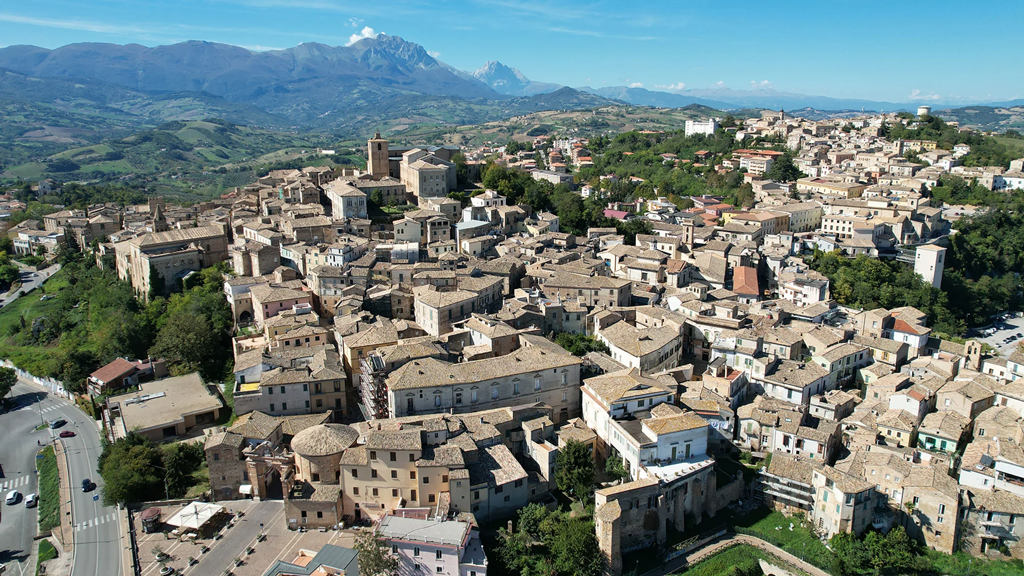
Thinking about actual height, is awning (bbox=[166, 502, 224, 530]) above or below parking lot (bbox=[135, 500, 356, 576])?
above

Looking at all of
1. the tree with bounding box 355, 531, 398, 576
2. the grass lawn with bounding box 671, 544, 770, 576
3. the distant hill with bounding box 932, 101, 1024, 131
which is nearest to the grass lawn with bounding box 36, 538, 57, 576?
the tree with bounding box 355, 531, 398, 576

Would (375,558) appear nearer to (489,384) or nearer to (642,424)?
(489,384)

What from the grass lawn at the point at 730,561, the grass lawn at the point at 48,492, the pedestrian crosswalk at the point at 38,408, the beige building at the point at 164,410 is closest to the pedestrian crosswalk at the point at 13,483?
the grass lawn at the point at 48,492

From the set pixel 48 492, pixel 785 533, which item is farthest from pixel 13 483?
pixel 785 533

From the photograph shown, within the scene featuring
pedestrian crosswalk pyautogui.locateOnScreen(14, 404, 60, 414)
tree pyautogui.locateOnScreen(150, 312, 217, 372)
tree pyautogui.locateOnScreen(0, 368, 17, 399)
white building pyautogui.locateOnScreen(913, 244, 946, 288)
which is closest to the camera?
tree pyautogui.locateOnScreen(150, 312, 217, 372)

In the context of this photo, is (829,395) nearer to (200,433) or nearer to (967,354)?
(967,354)

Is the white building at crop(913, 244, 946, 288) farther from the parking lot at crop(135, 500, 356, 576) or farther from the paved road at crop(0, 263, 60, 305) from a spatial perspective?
the paved road at crop(0, 263, 60, 305)

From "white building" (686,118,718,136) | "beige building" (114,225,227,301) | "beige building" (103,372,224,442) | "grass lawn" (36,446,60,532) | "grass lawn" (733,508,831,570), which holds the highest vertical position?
"white building" (686,118,718,136)

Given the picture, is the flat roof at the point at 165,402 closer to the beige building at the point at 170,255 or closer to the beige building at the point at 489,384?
the beige building at the point at 489,384
